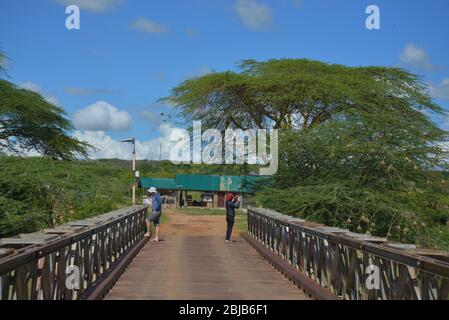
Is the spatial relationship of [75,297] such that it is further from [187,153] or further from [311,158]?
[187,153]

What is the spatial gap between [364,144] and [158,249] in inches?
523

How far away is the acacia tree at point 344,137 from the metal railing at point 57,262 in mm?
15353

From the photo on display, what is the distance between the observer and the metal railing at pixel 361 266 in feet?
19.2

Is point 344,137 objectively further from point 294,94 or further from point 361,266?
point 361,266

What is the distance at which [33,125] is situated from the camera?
4022 centimetres

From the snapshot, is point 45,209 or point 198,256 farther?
point 45,209

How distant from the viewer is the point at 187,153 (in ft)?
126

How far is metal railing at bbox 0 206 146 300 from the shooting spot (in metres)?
5.97

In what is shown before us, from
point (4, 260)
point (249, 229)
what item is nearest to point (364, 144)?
point (249, 229)

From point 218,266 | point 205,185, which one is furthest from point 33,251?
point 205,185

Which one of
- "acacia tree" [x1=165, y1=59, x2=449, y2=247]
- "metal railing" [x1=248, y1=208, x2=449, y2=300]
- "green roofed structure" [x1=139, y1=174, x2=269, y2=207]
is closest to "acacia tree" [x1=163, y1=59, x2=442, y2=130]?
"acacia tree" [x1=165, y1=59, x2=449, y2=247]

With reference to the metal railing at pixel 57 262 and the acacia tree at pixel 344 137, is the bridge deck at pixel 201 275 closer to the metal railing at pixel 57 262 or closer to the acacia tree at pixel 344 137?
the metal railing at pixel 57 262

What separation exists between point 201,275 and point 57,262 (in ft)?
16.9
